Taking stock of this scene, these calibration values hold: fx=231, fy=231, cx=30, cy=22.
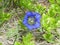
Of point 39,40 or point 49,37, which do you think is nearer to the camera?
point 49,37

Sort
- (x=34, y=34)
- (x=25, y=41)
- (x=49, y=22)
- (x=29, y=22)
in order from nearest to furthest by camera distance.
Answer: (x=25, y=41), (x=49, y=22), (x=29, y=22), (x=34, y=34)

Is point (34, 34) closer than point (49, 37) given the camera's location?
No

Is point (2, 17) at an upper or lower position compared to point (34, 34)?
upper

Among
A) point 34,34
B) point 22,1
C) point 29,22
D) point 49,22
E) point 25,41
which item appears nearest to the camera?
point 25,41

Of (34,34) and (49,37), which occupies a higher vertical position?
(49,37)

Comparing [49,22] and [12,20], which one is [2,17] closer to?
[49,22]

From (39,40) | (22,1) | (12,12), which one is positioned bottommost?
(39,40)

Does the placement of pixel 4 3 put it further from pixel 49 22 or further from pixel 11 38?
pixel 49 22

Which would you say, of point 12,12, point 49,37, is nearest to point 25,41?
point 49,37

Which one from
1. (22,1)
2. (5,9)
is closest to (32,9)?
(22,1)
